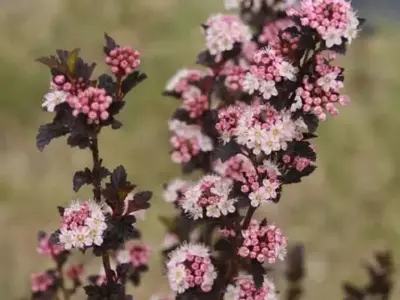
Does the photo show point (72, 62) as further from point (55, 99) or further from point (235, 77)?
point (235, 77)

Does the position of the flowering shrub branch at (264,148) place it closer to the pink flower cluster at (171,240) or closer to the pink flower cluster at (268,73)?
the pink flower cluster at (268,73)

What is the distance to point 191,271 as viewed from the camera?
0.73 m

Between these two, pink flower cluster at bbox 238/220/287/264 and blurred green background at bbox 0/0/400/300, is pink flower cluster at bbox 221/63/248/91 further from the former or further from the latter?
blurred green background at bbox 0/0/400/300

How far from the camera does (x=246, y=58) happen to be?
91cm

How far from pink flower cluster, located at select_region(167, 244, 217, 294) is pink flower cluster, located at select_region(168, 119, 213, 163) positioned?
0.16 meters

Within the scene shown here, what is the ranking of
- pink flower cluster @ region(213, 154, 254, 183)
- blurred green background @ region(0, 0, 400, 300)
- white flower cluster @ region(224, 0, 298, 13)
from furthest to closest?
blurred green background @ region(0, 0, 400, 300), white flower cluster @ region(224, 0, 298, 13), pink flower cluster @ region(213, 154, 254, 183)

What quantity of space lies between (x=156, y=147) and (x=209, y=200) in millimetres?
988

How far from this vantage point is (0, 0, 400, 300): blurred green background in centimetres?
149

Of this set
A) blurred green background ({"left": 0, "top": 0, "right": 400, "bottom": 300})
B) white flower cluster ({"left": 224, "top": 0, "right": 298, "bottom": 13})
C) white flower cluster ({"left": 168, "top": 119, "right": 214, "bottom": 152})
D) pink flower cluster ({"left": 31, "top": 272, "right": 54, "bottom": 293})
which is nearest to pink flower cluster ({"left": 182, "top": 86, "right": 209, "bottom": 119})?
white flower cluster ({"left": 168, "top": 119, "right": 214, "bottom": 152})

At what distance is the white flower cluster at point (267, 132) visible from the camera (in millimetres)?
671

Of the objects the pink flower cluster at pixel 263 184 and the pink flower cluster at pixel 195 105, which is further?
the pink flower cluster at pixel 195 105

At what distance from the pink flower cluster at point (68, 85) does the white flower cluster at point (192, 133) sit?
0.22 meters

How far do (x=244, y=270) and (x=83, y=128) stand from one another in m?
0.23

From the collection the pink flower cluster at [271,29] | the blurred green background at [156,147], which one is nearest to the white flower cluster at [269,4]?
the pink flower cluster at [271,29]
